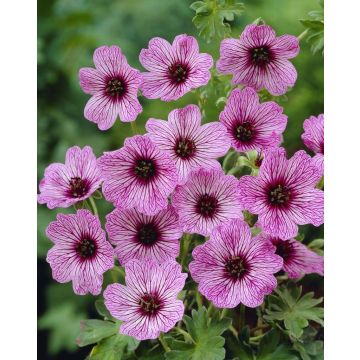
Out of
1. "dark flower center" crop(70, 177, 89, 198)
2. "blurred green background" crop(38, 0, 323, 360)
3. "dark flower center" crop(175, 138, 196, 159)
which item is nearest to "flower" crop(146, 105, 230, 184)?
"dark flower center" crop(175, 138, 196, 159)

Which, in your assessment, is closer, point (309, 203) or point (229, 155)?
point (309, 203)

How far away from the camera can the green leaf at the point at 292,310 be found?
27.4 inches

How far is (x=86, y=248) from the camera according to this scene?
0.68 meters

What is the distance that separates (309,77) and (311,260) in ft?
3.17

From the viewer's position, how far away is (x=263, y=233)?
67 centimetres

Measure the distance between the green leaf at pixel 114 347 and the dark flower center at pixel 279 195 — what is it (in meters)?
0.21

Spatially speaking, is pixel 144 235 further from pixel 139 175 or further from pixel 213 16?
pixel 213 16

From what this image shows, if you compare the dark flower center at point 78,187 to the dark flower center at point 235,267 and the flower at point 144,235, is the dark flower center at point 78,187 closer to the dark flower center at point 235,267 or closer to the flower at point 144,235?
the flower at point 144,235

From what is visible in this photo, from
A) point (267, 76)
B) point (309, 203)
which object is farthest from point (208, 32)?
point (309, 203)

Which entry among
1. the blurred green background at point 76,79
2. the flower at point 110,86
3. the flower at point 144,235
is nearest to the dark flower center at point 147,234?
the flower at point 144,235

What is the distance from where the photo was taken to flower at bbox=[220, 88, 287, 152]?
671 millimetres

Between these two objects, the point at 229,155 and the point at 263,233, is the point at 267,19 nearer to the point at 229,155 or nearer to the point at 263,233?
the point at 229,155

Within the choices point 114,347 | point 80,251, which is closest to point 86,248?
point 80,251

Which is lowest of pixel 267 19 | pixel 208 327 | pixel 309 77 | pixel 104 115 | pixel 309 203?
pixel 208 327
